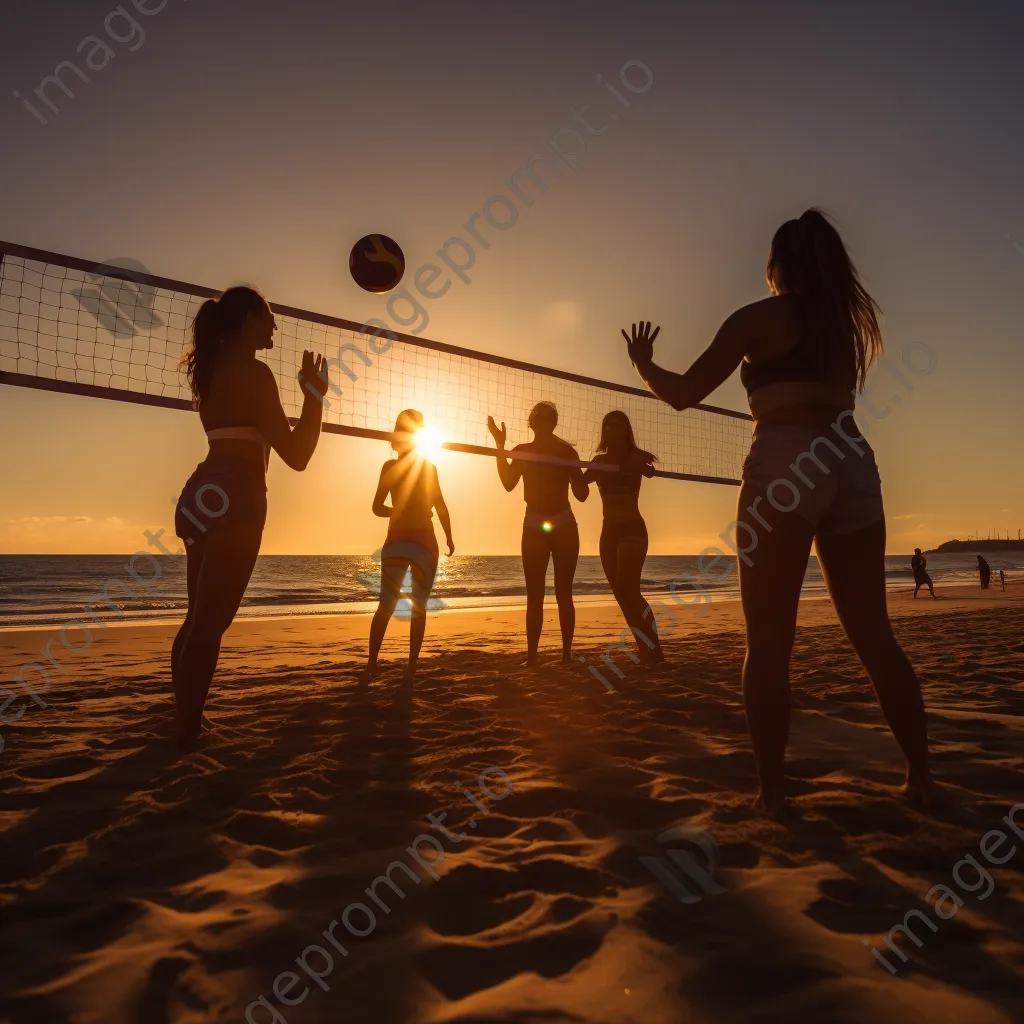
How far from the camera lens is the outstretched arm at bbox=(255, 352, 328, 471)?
2.77m

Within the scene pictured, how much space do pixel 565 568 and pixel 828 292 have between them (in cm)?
319

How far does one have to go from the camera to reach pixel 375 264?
4.93 meters

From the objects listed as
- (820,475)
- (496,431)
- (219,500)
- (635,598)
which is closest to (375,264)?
(496,431)

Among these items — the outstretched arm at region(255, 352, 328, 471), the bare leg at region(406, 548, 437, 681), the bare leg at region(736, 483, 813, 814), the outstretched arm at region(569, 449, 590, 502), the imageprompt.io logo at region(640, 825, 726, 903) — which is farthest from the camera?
the outstretched arm at region(569, 449, 590, 502)

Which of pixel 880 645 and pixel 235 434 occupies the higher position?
pixel 235 434

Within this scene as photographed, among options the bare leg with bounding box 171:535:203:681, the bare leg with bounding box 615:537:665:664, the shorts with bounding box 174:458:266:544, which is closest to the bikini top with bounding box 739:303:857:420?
the shorts with bounding box 174:458:266:544

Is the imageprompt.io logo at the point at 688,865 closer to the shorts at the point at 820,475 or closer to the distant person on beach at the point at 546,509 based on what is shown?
the shorts at the point at 820,475

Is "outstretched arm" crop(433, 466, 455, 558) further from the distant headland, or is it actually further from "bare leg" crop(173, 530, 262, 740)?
the distant headland

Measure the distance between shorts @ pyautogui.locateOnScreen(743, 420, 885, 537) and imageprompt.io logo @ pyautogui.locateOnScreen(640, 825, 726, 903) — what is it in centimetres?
95

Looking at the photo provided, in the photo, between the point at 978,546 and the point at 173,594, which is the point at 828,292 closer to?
the point at 173,594

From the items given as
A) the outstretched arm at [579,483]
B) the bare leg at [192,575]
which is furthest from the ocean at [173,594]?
the bare leg at [192,575]

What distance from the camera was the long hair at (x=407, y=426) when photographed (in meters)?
4.62

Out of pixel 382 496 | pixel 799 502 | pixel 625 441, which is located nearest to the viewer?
pixel 799 502

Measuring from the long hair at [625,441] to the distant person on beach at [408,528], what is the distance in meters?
1.28
